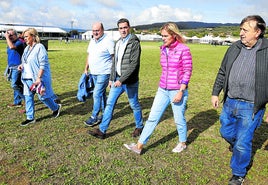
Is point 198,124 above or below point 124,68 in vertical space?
below

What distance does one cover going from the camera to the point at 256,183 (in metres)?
3.55

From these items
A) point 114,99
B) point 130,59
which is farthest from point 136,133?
point 130,59

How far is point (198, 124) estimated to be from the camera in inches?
229

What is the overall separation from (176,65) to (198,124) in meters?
2.49

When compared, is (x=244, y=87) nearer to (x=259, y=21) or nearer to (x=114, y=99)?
(x=259, y=21)

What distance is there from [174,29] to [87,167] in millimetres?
2330

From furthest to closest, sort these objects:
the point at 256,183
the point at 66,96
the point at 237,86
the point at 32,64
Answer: the point at 66,96 → the point at 32,64 → the point at 256,183 → the point at 237,86

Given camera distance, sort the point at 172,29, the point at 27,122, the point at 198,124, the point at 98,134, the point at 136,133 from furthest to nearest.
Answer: the point at 198,124 → the point at 27,122 → the point at 136,133 → the point at 98,134 → the point at 172,29

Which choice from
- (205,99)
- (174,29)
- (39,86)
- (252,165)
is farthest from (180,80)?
(205,99)

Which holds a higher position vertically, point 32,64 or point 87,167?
point 32,64

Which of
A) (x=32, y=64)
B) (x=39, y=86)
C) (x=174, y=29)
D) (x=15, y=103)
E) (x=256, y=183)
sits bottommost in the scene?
(x=256, y=183)

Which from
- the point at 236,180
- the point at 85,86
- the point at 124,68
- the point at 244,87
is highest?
the point at 124,68

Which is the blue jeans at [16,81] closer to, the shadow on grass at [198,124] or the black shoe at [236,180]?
the shadow on grass at [198,124]

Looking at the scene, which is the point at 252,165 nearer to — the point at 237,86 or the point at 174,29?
→ the point at 237,86
